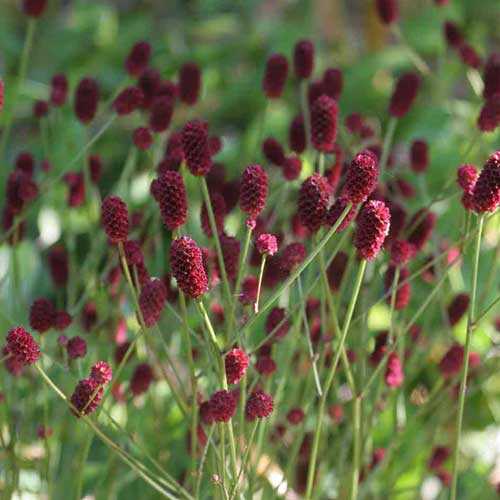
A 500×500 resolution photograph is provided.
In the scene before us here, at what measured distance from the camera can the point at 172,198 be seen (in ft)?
1.96

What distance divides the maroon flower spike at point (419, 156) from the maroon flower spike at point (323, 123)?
21cm

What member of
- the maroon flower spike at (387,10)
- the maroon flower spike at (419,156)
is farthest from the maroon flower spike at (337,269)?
the maroon flower spike at (387,10)

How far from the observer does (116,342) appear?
87cm

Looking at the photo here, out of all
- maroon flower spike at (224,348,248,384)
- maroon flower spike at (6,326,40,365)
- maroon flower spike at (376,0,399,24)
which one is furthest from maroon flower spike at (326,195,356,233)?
maroon flower spike at (376,0,399,24)

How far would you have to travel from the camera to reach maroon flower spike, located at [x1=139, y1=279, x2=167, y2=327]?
2.11ft

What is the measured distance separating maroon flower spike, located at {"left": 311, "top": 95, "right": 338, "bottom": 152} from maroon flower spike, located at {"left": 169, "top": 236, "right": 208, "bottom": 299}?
0.21 metres

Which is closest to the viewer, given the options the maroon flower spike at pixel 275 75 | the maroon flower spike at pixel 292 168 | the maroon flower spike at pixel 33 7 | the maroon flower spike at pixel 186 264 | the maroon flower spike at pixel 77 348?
the maroon flower spike at pixel 186 264

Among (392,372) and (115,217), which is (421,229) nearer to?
(392,372)

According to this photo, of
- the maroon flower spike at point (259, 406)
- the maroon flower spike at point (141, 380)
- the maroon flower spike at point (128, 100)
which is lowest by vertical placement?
the maroon flower spike at point (141, 380)

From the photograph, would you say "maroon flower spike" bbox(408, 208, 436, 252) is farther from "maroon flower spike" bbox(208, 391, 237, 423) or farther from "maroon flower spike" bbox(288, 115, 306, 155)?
"maroon flower spike" bbox(208, 391, 237, 423)

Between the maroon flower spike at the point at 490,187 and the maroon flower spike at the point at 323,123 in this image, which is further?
the maroon flower spike at the point at 323,123

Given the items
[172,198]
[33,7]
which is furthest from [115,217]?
[33,7]

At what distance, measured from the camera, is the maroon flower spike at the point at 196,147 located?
645mm

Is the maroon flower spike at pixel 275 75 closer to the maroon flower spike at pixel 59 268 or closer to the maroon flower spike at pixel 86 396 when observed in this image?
the maroon flower spike at pixel 59 268
